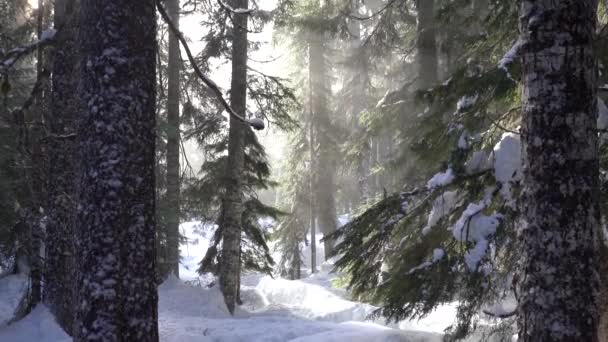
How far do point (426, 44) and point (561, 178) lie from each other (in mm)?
9602

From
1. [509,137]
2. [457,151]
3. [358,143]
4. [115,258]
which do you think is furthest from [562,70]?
[358,143]

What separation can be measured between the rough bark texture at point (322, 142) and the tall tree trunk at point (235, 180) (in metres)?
10.5

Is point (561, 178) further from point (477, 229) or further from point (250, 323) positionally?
point (250, 323)

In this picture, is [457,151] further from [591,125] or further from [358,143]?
[358,143]

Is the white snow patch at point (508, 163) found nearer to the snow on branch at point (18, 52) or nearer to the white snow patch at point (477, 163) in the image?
the white snow patch at point (477, 163)

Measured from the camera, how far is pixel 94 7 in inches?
164

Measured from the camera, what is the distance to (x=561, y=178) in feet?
10.5

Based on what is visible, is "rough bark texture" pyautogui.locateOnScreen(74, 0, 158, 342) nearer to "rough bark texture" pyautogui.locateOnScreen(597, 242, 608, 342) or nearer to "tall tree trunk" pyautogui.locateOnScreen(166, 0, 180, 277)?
"rough bark texture" pyautogui.locateOnScreen(597, 242, 608, 342)

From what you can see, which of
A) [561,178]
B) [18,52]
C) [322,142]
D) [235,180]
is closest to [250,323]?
[235,180]

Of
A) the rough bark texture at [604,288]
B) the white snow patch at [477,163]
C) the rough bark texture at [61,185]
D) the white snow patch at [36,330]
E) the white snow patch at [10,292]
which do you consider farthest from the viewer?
the white snow patch at [10,292]

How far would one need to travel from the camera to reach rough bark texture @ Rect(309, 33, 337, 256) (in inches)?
902

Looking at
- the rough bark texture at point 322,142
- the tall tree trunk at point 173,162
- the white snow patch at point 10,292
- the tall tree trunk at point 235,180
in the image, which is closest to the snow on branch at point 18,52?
the tall tree trunk at point 235,180

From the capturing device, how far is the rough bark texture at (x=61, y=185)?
26.2ft

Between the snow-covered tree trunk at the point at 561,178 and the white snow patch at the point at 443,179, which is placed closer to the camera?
the snow-covered tree trunk at the point at 561,178
